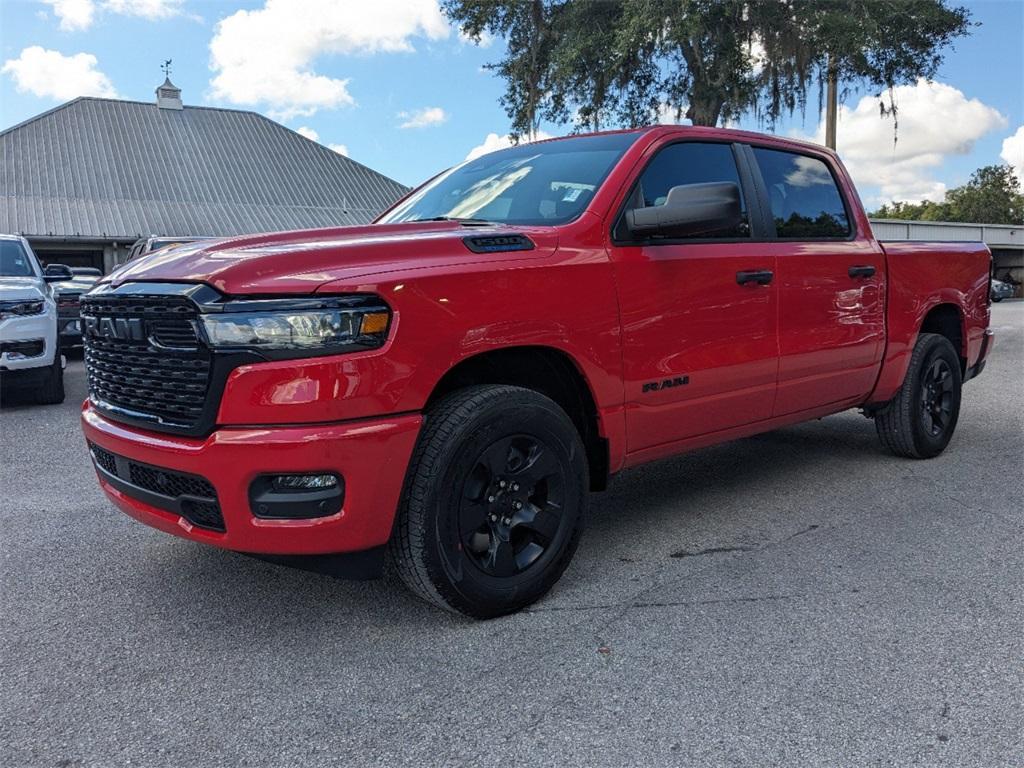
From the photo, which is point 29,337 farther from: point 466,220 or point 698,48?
point 698,48

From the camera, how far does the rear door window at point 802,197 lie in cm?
440

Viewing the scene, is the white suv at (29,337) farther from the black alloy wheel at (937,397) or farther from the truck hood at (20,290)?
the black alloy wheel at (937,397)

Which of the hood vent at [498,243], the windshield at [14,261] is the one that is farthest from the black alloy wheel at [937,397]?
the windshield at [14,261]

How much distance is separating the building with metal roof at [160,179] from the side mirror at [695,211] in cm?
2566

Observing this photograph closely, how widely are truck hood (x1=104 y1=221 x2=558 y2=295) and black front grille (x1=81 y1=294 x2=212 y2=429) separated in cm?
11

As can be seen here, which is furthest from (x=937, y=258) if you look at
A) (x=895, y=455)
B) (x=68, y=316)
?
(x=68, y=316)

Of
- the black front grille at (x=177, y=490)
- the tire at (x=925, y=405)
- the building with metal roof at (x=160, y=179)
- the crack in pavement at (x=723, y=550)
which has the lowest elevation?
the crack in pavement at (x=723, y=550)

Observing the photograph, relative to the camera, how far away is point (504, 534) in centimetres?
307

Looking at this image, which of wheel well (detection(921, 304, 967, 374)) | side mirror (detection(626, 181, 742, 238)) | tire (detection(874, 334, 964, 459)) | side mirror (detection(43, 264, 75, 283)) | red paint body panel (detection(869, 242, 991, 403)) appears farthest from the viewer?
side mirror (detection(43, 264, 75, 283))

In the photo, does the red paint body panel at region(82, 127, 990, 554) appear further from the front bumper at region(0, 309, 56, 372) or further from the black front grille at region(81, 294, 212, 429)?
the front bumper at region(0, 309, 56, 372)

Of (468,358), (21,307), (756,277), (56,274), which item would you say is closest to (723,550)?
(756,277)

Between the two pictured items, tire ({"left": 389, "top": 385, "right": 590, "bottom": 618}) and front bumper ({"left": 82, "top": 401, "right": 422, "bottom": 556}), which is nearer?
front bumper ({"left": 82, "top": 401, "right": 422, "bottom": 556})

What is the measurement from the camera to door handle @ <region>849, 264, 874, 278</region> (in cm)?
461

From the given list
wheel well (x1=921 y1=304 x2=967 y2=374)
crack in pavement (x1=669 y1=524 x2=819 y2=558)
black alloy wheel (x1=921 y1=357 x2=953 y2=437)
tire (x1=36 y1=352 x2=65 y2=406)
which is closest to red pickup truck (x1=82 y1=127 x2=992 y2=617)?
crack in pavement (x1=669 y1=524 x2=819 y2=558)
